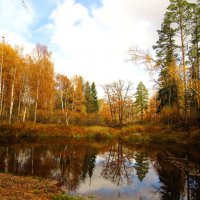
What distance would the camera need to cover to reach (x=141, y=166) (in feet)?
56.2

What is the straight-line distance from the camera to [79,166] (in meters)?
16.5

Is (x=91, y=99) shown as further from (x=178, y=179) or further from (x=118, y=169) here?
(x=178, y=179)

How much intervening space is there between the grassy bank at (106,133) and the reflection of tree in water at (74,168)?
10391mm

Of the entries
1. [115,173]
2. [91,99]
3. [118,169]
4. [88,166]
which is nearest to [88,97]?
[91,99]

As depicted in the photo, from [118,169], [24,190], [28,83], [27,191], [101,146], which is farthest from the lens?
[28,83]

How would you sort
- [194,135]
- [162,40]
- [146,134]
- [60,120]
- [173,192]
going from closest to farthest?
1. [173,192]
2. [194,135]
3. [146,134]
4. [162,40]
5. [60,120]

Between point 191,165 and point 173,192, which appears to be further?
point 191,165

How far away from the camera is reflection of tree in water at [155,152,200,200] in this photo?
10488mm

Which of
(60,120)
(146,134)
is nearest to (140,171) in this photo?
(146,134)

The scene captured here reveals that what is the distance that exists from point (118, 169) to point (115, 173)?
118 cm

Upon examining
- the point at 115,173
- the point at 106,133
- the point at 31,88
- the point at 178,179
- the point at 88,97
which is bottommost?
the point at 115,173

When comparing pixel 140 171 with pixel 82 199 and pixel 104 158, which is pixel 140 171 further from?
pixel 82 199

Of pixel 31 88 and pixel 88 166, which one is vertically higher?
pixel 31 88

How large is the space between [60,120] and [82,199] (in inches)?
1580
